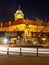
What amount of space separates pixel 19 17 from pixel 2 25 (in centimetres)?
1811

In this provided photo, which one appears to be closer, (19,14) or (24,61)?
(24,61)

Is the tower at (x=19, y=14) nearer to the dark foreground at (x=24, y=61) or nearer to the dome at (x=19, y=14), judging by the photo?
the dome at (x=19, y=14)

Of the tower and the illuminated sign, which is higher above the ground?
the tower

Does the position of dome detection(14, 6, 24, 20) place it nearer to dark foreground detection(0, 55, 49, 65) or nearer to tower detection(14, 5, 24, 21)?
tower detection(14, 5, 24, 21)

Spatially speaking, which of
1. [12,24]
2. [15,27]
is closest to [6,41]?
[15,27]

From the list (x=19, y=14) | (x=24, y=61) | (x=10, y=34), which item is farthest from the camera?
(x=19, y=14)

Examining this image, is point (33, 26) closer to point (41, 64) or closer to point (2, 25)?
point (2, 25)

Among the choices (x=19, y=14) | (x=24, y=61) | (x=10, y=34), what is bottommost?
(x=24, y=61)

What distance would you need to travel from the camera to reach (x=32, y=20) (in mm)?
130875

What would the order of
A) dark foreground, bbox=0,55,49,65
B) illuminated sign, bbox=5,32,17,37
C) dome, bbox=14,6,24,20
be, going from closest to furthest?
dark foreground, bbox=0,55,49,65 → illuminated sign, bbox=5,32,17,37 → dome, bbox=14,6,24,20

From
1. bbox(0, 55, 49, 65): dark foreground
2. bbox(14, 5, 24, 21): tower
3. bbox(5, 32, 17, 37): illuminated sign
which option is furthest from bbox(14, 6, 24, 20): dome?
bbox(0, 55, 49, 65): dark foreground

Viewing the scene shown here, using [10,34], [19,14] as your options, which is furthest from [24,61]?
[19,14]

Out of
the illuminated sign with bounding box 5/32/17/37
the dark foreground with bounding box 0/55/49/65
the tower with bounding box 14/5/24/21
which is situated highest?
the tower with bounding box 14/5/24/21

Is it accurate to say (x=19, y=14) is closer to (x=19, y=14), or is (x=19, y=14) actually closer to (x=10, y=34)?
(x=19, y=14)
